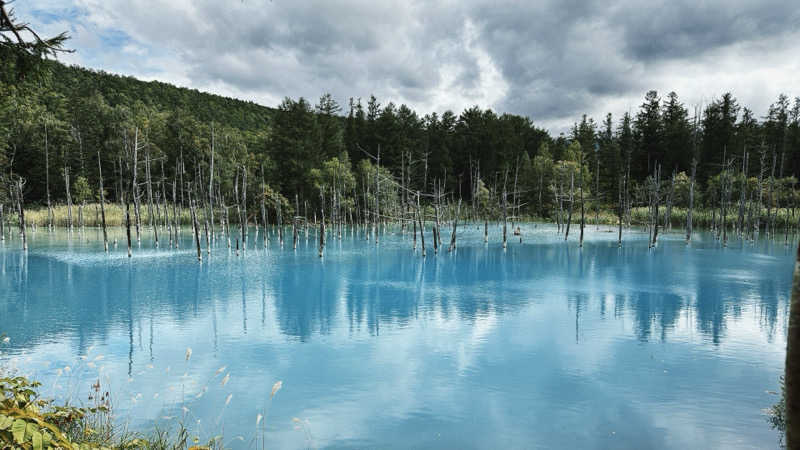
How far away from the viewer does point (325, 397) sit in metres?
10.5

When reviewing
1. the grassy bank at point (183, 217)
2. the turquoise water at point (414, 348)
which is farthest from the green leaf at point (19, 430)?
the grassy bank at point (183, 217)

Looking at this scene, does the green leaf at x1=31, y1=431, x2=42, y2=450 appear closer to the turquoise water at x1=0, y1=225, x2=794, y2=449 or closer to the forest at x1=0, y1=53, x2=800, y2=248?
the turquoise water at x1=0, y1=225, x2=794, y2=449

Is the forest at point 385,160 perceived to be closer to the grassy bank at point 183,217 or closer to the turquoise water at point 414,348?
the grassy bank at point 183,217

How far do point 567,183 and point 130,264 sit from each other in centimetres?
5386

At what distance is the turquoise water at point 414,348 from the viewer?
362 inches

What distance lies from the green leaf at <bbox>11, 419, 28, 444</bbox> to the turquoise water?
16.6ft

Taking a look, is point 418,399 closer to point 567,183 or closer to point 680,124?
point 567,183

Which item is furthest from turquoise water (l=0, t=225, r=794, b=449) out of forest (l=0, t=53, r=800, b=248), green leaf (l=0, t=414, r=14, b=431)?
forest (l=0, t=53, r=800, b=248)

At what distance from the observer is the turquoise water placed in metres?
9.20

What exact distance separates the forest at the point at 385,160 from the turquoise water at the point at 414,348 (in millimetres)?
23048

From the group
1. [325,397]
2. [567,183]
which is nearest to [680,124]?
[567,183]

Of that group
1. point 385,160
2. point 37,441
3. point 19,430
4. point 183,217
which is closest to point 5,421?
point 19,430

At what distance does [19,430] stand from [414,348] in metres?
11.7

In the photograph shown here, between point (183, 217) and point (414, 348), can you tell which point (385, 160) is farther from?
point (414, 348)
